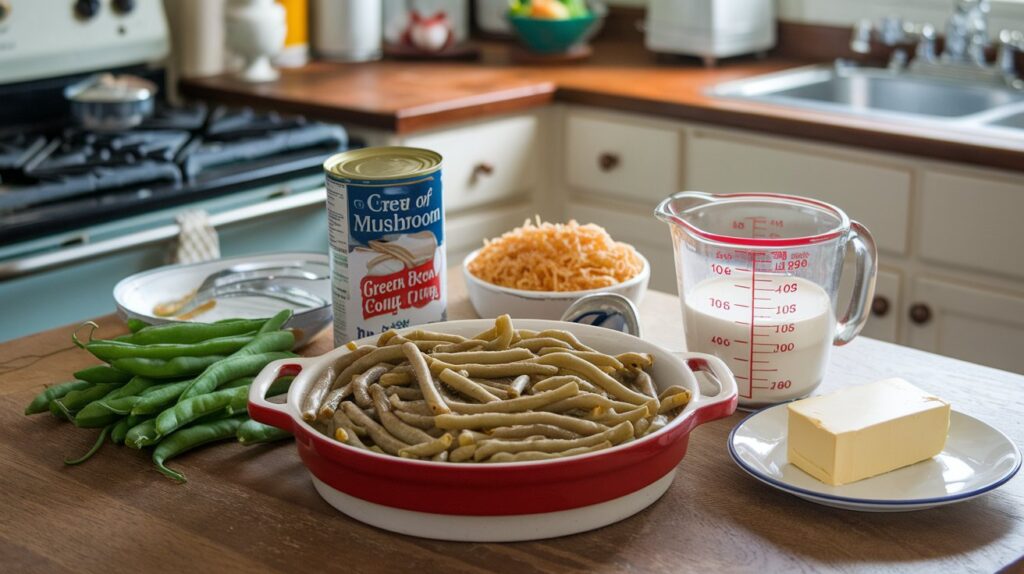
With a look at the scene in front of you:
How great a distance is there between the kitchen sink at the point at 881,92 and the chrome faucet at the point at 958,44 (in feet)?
0.10

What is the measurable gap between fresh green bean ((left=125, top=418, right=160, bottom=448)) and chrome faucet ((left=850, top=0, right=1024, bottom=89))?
7.24ft

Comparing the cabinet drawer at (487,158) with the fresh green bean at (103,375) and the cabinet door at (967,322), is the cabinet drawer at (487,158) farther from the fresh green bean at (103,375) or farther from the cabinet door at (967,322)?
the fresh green bean at (103,375)

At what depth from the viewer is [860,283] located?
4.02 ft

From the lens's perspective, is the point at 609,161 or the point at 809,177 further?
the point at 609,161

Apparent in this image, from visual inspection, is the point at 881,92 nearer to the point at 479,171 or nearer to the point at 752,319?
the point at 479,171

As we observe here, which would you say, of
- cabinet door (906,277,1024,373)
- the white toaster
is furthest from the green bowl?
cabinet door (906,277,1024,373)

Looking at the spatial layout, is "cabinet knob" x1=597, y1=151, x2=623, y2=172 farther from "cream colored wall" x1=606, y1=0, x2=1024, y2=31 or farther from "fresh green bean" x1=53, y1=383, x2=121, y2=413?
"fresh green bean" x1=53, y1=383, x2=121, y2=413

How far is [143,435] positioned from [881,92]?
226 centimetres

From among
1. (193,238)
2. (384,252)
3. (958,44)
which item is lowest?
(193,238)

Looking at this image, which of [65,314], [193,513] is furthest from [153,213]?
[193,513]

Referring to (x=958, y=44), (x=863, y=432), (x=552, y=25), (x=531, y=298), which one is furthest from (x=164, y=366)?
(x=958, y=44)

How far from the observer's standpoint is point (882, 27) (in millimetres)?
2896

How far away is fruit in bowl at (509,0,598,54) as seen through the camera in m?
3.07

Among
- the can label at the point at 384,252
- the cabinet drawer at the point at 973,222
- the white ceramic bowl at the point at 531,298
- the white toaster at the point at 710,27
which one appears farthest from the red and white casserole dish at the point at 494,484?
the white toaster at the point at 710,27
